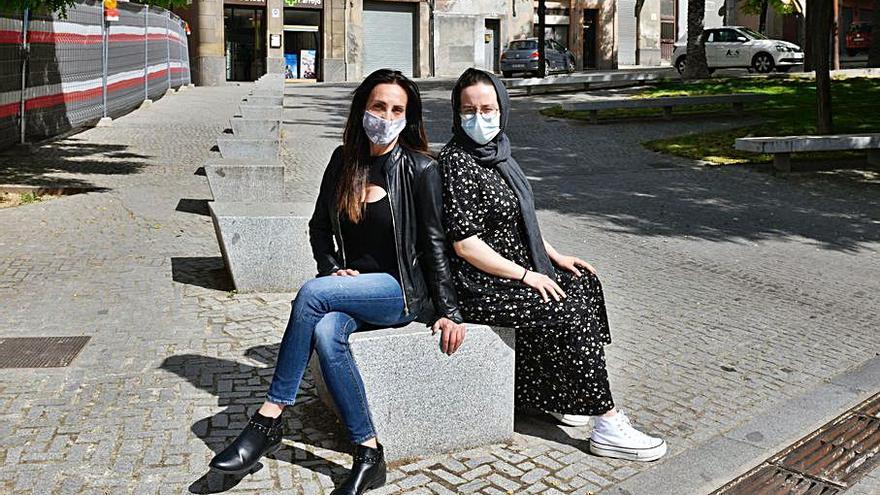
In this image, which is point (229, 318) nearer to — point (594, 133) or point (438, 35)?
point (594, 133)

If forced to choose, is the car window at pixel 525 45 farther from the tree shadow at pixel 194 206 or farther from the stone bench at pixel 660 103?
the tree shadow at pixel 194 206

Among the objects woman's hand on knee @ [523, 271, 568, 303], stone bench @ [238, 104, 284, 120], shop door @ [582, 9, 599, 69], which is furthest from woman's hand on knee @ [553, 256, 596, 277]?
shop door @ [582, 9, 599, 69]

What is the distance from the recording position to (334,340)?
4164mm

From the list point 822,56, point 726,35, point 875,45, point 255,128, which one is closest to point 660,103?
point 822,56

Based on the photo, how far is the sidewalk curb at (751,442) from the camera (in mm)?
4277

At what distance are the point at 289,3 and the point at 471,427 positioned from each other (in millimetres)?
40140

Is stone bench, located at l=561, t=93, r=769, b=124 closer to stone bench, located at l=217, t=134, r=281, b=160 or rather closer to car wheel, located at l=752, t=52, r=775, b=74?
stone bench, located at l=217, t=134, r=281, b=160

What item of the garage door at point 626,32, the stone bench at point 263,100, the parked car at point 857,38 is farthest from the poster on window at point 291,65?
the parked car at point 857,38

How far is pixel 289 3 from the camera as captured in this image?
42594 mm

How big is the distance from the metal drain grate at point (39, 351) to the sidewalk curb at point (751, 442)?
3101 mm

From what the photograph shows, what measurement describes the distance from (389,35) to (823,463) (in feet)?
142

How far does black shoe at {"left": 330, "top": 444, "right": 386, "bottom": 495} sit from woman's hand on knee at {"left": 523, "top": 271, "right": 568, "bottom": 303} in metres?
0.96

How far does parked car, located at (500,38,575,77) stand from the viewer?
40.3 meters

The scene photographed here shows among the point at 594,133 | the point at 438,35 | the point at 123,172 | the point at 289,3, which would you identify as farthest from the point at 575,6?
the point at 123,172
